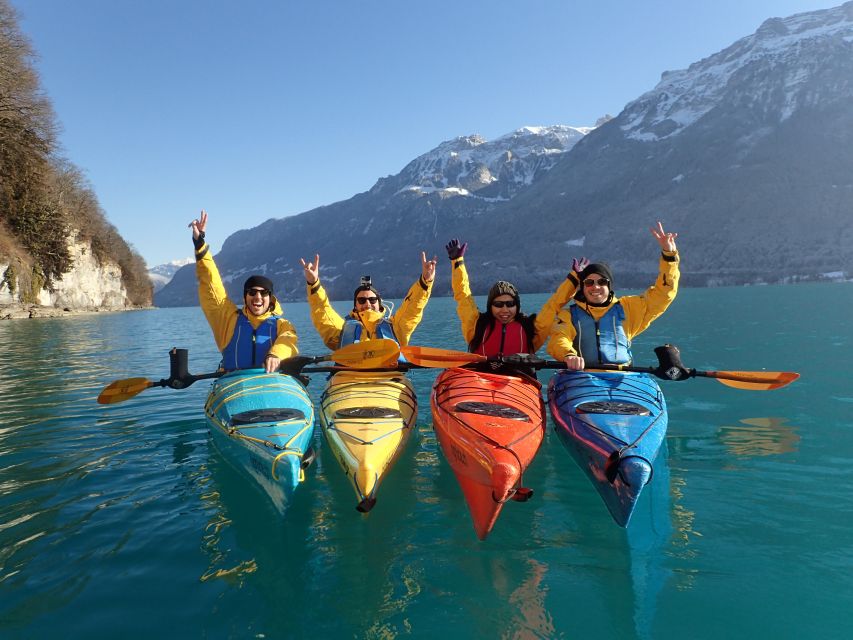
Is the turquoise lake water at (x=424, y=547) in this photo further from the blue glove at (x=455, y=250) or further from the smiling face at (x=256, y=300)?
the blue glove at (x=455, y=250)

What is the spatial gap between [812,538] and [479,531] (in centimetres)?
319

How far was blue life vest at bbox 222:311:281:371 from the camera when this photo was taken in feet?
24.4

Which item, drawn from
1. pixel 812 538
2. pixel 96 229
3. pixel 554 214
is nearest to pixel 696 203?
pixel 554 214

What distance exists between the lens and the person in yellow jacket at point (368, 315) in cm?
775

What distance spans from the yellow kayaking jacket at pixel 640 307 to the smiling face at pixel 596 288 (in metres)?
0.16

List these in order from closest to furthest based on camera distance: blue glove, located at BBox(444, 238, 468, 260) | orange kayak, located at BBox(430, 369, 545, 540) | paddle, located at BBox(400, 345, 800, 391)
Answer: orange kayak, located at BBox(430, 369, 545, 540)
paddle, located at BBox(400, 345, 800, 391)
blue glove, located at BBox(444, 238, 468, 260)

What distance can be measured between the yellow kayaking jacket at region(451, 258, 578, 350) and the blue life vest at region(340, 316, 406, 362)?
3.97 feet

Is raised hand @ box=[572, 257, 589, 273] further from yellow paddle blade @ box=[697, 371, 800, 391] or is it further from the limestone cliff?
the limestone cliff

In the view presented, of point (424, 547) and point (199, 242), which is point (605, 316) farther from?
point (199, 242)

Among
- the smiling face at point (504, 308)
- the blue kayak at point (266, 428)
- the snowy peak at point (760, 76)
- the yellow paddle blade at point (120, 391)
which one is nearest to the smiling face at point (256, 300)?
the blue kayak at point (266, 428)

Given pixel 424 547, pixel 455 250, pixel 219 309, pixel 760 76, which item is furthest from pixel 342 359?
pixel 760 76

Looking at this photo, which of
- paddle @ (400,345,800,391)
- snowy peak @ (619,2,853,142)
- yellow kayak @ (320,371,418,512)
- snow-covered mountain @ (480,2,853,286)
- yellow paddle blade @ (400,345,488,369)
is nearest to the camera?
yellow kayak @ (320,371,418,512)

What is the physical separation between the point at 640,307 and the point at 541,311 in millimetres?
1530

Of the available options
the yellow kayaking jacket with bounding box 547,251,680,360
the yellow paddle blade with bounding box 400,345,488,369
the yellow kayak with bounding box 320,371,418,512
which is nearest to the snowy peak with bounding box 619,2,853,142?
the yellow kayaking jacket with bounding box 547,251,680,360
